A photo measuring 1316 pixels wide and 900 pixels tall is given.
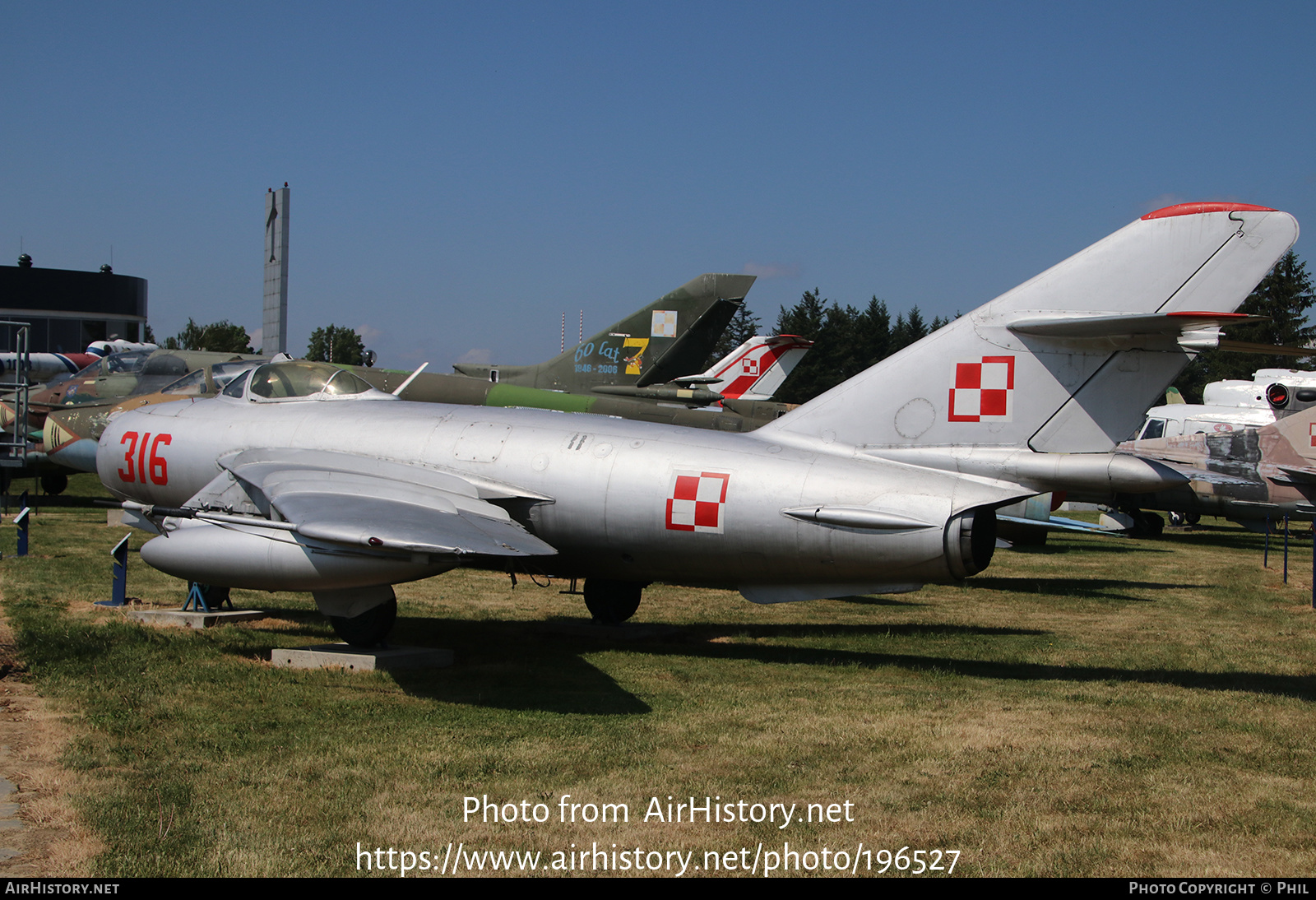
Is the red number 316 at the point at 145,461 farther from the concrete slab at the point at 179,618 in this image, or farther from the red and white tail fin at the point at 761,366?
the red and white tail fin at the point at 761,366

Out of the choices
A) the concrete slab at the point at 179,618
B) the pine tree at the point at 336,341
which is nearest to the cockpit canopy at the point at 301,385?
the concrete slab at the point at 179,618

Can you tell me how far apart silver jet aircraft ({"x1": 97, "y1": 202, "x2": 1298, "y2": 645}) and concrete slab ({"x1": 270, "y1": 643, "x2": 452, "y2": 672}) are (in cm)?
23

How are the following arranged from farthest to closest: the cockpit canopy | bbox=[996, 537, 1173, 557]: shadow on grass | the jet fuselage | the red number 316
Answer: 1. bbox=[996, 537, 1173, 557]: shadow on grass
2. the cockpit canopy
3. the red number 316
4. the jet fuselage

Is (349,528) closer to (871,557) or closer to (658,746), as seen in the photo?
(658,746)

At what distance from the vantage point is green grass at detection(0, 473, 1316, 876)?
5102 mm

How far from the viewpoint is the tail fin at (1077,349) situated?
788cm

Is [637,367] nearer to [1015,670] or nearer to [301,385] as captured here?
[301,385]

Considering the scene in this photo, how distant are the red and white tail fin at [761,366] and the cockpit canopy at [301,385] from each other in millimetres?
18574

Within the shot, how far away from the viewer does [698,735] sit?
7.03 meters

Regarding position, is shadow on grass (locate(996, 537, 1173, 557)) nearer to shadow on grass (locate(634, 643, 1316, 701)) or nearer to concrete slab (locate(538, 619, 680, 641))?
shadow on grass (locate(634, 643, 1316, 701))

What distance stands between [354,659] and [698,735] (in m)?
3.46

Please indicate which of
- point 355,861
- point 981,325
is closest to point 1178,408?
point 981,325

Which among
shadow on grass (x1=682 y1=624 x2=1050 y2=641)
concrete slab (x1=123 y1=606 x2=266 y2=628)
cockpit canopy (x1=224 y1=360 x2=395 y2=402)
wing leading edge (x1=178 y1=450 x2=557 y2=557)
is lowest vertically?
shadow on grass (x1=682 y1=624 x2=1050 y2=641)

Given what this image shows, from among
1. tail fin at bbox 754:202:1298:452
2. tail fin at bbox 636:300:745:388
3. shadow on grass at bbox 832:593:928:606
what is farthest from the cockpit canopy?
tail fin at bbox 636:300:745:388
